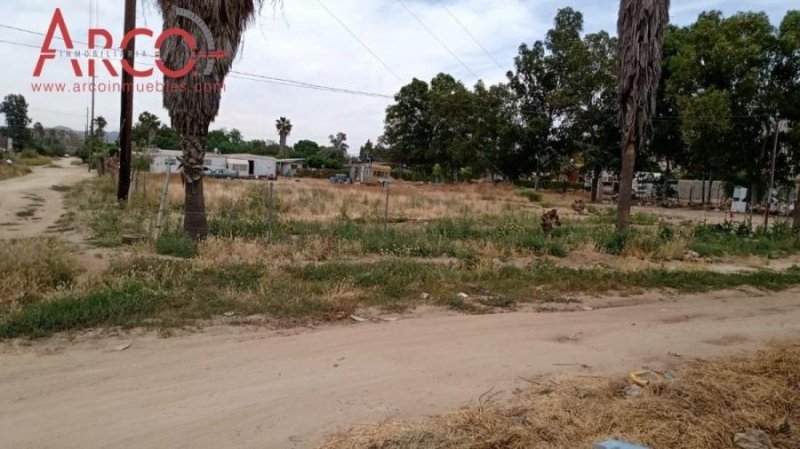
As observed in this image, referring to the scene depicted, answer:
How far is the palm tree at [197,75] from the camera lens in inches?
388

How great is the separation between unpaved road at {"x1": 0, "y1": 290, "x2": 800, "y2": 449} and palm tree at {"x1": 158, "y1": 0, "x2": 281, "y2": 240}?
6.03 metres

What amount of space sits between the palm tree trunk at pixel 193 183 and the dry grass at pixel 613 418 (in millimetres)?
8468

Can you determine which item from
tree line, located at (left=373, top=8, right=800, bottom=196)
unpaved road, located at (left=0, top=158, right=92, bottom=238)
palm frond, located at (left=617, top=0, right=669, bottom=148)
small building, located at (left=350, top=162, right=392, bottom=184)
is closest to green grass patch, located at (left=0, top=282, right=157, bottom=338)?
unpaved road, located at (left=0, top=158, right=92, bottom=238)

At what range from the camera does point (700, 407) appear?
3.96 meters

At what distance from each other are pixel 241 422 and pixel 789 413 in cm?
409

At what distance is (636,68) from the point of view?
44.5ft

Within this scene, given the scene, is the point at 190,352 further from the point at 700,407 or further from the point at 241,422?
the point at 700,407

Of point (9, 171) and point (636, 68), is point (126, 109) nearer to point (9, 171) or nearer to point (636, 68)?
point (636, 68)

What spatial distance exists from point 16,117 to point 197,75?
10620 cm

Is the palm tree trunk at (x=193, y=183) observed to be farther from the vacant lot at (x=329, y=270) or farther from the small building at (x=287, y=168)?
the small building at (x=287, y=168)

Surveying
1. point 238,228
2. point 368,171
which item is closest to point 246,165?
point 368,171

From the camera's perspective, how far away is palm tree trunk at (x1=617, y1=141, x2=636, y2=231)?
1432 centimetres

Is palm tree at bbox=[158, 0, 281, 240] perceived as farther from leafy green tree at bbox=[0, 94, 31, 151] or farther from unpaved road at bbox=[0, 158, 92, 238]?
leafy green tree at bbox=[0, 94, 31, 151]

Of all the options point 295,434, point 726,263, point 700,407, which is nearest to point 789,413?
point 700,407
